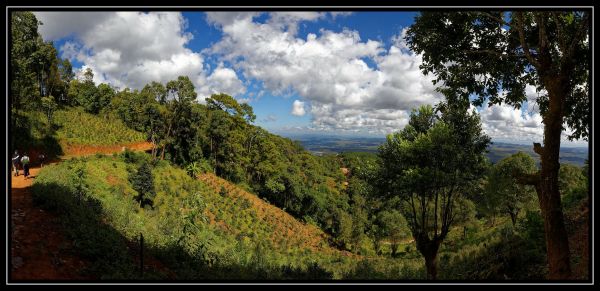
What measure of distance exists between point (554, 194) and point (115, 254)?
12.5 metres

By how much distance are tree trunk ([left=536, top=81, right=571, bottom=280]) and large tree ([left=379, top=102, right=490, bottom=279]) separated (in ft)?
21.1

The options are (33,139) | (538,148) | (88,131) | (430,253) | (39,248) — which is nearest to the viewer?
(538,148)

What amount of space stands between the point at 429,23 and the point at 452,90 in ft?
7.08

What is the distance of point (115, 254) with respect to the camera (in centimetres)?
1105

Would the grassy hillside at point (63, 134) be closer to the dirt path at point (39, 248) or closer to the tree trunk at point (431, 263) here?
the dirt path at point (39, 248)

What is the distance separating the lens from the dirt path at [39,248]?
848 centimetres

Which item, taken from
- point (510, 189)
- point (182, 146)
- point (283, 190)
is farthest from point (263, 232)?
point (510, 189)

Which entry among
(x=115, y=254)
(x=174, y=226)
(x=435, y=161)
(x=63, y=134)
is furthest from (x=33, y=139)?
(x=435, y=161)

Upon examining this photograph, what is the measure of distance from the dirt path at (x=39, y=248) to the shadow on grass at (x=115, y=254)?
28cm

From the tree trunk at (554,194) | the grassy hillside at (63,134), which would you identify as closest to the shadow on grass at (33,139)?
the grassy hillside at (63,134)

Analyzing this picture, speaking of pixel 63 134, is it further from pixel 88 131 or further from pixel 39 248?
pixel 39 248

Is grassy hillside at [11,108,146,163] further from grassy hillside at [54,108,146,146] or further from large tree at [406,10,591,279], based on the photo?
large tree at [406,10,591,279]

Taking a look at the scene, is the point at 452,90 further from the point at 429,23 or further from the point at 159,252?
the point at 159,252

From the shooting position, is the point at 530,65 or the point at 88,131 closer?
the point at 530,65
